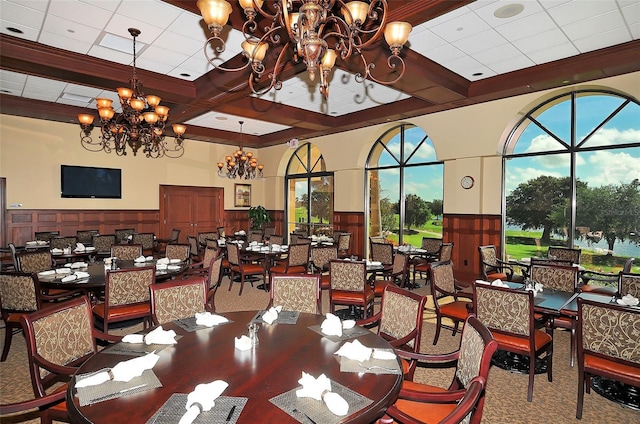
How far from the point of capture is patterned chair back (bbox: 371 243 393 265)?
5.74m

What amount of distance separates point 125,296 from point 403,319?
275cm

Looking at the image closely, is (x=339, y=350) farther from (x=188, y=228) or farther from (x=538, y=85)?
(x=188, y=228)

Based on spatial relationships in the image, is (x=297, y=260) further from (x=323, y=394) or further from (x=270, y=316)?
(x=323, y=394)

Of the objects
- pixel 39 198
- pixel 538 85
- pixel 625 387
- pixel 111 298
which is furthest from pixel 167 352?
pixel 39 198

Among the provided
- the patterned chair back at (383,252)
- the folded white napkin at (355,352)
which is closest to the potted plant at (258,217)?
the patterned chair back at (383,252)

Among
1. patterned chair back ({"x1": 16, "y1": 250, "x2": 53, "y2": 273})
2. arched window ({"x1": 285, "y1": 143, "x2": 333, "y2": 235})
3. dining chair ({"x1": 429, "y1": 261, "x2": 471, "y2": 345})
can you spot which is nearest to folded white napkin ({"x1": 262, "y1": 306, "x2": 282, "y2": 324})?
dining chair ({"x1": 429, "y1": 261, "x2": 471, "y2": 345})

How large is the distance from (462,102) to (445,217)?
2390 millimetres

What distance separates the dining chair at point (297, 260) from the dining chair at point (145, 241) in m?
3.25

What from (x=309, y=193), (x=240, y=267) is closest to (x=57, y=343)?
(x=240, y=267)

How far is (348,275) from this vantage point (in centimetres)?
424

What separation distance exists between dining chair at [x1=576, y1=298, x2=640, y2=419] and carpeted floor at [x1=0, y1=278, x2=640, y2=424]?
20 cm

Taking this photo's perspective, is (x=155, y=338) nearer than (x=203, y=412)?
No

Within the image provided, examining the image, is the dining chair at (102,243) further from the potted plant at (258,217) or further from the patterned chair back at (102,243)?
the potted plant at (258,217)

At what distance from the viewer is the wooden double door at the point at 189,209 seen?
10539 millimetres
